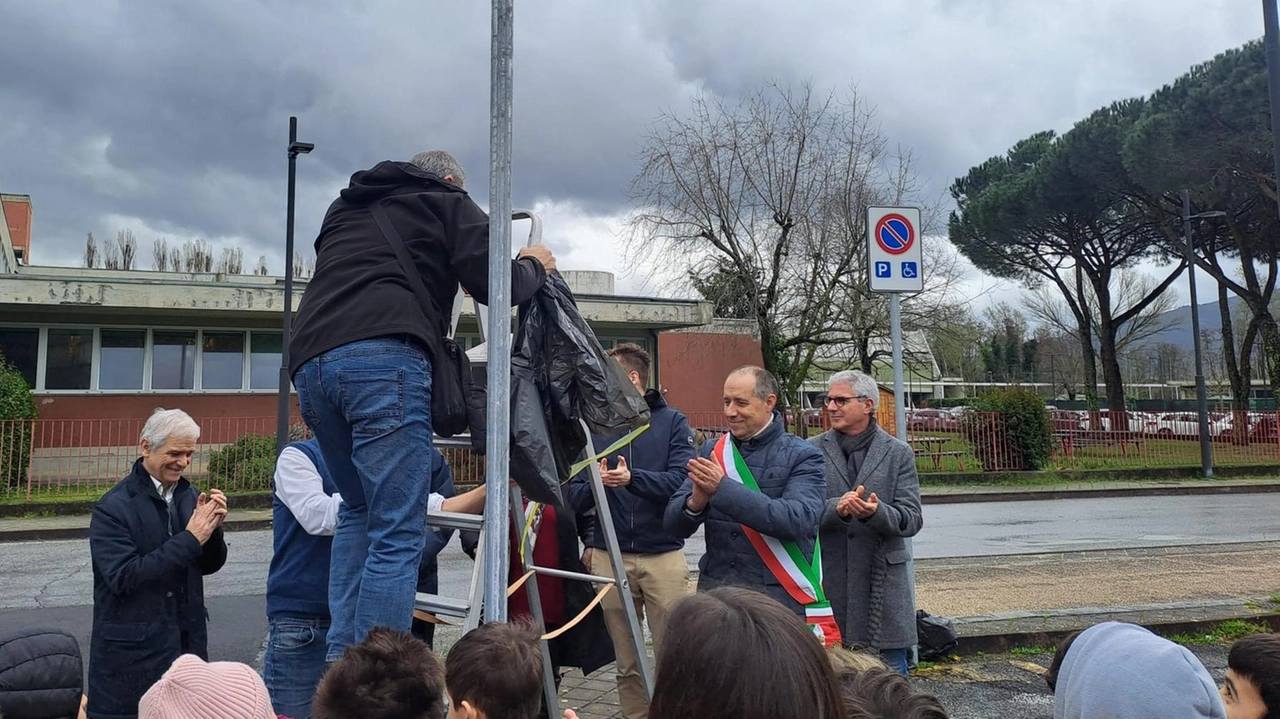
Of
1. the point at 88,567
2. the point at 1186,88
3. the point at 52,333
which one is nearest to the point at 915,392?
the point at 1186,88

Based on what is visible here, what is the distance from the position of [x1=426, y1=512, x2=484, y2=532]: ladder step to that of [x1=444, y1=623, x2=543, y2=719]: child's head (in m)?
0.71

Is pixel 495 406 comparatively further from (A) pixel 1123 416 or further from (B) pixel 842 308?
(A) pixel 1123 416

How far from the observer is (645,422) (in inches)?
111

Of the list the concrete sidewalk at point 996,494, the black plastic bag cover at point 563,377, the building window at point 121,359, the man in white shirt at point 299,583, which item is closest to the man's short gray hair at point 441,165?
the black plastic bag cover at point 563,377

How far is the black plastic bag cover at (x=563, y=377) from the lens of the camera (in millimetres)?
2689

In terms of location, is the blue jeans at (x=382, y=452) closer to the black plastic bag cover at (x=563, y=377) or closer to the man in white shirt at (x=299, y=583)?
the black plastic bag cover at (x=563, y=377)

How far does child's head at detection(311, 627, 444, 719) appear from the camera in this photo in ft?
6.59

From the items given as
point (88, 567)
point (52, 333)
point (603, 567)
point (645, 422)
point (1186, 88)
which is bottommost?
point (88, 567)

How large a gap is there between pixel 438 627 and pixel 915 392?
67266 mm

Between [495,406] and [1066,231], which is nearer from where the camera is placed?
[495,406]

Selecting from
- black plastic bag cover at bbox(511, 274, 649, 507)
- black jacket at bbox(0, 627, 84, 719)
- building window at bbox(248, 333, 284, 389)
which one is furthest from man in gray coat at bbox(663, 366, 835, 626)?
building window at bbox(248, 333, 284, 389)

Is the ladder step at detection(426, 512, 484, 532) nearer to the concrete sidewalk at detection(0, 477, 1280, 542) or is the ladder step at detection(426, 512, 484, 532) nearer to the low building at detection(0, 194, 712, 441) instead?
the concrete sidewalk at detection(0, 477, 1280, 542)

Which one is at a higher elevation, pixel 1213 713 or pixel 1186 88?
pixel 1186 88

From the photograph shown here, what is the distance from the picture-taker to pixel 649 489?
4352mm
